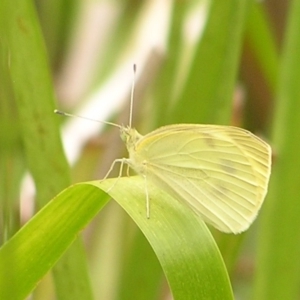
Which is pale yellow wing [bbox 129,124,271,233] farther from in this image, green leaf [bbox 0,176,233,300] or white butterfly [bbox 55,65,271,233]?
green leaf [bbox 0,176,233,300]

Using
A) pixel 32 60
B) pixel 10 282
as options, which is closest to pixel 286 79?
pixel 32 60

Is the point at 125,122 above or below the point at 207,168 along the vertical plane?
above

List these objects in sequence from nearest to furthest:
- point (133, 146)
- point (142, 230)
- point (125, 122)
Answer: point (142, 230) < point (133, 146) < point (125, 122)

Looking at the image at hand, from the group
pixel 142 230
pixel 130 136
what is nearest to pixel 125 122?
pixel 130 136

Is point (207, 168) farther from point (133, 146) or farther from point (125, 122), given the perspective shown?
point (125, 122)

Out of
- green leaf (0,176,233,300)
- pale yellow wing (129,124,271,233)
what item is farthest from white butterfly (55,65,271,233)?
green leaf (0,176,233,300)

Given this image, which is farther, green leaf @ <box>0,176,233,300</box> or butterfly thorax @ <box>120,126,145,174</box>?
butterfly thorax @ <box>120,126,145,174</box>

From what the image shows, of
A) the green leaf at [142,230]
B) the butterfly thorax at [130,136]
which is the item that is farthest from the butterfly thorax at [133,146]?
the green leaf at [142,230]
